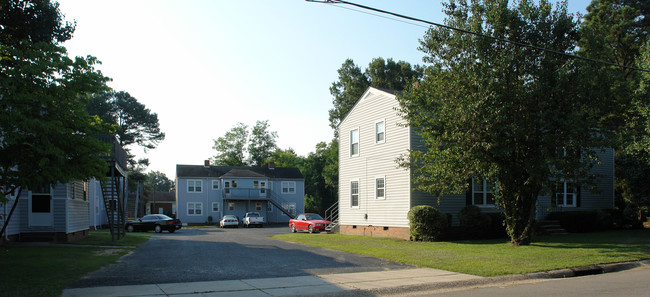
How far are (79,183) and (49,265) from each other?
41.3 feet

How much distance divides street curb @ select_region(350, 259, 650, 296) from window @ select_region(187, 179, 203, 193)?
162ft

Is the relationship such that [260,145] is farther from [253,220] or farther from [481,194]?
[481,194]

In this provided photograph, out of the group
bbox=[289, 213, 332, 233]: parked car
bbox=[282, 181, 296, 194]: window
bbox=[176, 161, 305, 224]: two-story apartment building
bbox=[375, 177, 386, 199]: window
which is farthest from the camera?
bbox=[282, 181, 296, 194]: window

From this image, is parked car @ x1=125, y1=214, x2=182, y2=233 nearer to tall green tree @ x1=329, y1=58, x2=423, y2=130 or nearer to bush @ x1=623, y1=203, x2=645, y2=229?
tall green tree @ x1=329, y1=58, x2=423, y2=130

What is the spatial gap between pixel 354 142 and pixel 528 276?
17.1 metres

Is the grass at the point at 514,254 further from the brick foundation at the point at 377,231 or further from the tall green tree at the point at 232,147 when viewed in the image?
the tall green tree at the point at 232,147

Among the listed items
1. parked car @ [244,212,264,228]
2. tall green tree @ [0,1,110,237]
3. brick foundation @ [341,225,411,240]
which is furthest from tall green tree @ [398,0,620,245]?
parked car @ [244,212,264,228]

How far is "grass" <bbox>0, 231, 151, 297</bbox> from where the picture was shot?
9.33 meters

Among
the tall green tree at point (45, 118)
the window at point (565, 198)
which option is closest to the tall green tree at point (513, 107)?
the window at point (565, 198)

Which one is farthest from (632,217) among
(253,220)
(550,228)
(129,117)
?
(129,117)

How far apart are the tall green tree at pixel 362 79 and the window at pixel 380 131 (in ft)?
86.0

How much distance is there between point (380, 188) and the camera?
84.2ft

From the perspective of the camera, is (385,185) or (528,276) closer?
(528,276)

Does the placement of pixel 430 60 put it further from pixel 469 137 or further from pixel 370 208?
pixel 370 208
